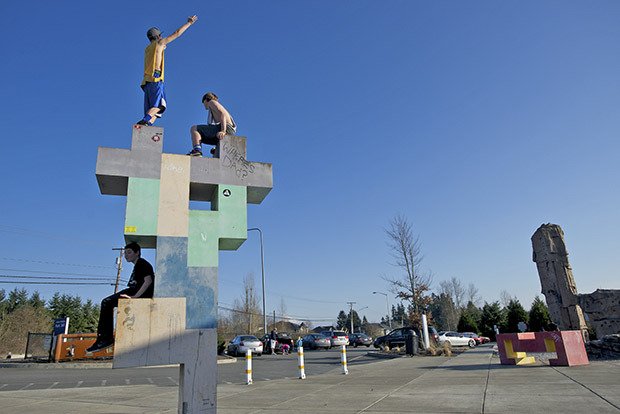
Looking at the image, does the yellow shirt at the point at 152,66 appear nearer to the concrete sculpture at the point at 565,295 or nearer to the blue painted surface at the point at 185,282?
the blue painted surface at the point at 185,282

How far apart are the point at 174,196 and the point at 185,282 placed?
0.99 m

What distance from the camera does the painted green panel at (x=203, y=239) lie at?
457 cm

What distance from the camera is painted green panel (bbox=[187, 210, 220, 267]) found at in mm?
4574

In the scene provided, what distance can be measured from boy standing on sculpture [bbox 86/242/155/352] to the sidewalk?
294 cm

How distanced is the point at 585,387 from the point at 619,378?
154cm

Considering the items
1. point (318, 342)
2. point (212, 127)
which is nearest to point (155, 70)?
point (212, 127)

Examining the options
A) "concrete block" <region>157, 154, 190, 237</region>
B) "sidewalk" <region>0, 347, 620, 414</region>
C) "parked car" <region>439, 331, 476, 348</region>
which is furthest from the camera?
"parked car" <region>439, 331, 476, 348</region>

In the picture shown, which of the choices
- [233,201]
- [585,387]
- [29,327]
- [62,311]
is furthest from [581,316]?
[62,311]

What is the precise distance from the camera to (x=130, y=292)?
171 inches

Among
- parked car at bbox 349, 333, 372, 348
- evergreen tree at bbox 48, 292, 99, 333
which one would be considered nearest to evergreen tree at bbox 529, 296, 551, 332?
parked car at bbox 349, 333, 372, 348

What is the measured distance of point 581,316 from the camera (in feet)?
53.8

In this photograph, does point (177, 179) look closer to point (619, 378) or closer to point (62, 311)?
point (619, 378)

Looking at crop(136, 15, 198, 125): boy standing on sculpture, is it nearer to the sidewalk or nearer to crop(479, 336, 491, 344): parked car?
the sidewalk

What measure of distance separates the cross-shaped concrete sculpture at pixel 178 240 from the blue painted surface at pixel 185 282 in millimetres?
10
